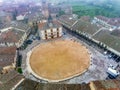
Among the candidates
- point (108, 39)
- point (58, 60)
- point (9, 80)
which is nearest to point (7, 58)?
point (9, 80)

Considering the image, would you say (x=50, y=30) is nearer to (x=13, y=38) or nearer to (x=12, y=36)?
(x=13, y=38)

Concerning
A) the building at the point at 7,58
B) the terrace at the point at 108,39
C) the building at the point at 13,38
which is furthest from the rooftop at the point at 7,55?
the terrace at the point at 108,39

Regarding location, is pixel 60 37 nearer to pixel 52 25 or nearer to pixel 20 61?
pixel 52 25

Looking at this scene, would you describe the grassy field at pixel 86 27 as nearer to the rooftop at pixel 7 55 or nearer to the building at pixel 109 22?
the building at pixel 109 22

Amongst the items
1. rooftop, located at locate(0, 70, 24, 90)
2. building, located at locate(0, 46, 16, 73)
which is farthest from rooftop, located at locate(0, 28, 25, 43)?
rooftop, located at locate(0, 70, 24, 90)

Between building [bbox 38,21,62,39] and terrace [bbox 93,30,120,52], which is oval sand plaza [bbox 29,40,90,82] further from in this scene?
terrace [bbox 93,30,120,52]

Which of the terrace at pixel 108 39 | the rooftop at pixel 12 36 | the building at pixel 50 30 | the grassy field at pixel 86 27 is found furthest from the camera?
the building at pixel 50 30
